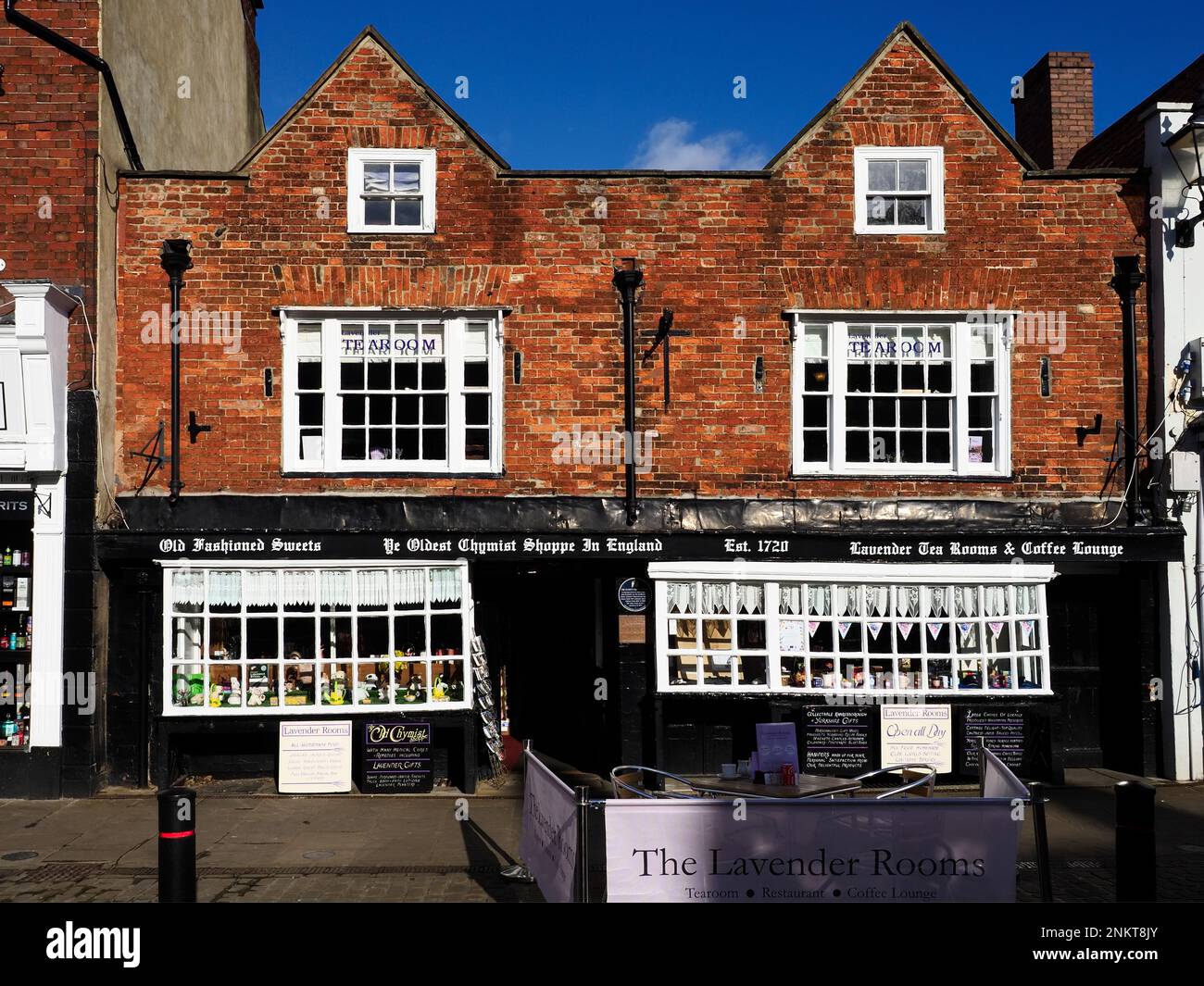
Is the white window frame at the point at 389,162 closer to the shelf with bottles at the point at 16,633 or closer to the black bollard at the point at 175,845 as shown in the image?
the shelf with bottles at the point at 16,633

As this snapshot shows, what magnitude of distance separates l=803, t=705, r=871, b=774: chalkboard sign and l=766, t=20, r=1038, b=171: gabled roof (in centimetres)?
625

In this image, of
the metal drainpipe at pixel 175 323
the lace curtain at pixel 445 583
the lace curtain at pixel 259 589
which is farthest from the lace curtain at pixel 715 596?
the metal drainpipe at pixel 175 323

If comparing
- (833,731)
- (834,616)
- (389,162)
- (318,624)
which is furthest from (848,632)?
(389,162)

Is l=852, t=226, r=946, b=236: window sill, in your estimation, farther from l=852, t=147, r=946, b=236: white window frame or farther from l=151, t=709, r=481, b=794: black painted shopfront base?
l=151, t=709, r=481, b=794: black painted shopfront base

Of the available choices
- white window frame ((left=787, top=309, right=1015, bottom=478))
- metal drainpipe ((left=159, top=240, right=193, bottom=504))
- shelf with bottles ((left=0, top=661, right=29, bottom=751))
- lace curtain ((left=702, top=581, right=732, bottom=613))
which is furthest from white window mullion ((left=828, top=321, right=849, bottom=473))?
shelf with bottles ((left=0, top=661, right=29, bottom=751))

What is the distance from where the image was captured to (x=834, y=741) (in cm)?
1235

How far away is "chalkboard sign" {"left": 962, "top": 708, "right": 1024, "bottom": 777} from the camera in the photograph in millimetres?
12422

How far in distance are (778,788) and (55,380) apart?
27.9 feet

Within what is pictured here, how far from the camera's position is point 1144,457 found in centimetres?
1274

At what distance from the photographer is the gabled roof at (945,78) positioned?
12.9 metres

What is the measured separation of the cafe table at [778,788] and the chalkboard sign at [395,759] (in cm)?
421
